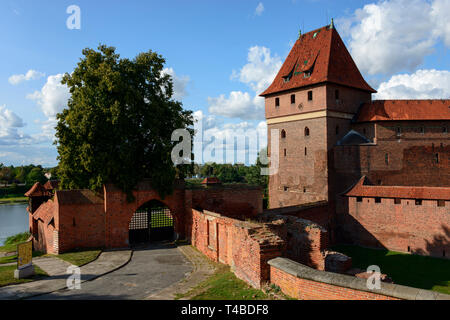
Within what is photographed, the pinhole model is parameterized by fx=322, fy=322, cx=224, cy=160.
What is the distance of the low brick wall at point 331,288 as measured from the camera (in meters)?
5.82

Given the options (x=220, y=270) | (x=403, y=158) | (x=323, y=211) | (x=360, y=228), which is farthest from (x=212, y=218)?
(x=403, y=158)

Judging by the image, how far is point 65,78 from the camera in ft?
56.1

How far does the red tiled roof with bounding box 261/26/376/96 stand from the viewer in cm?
2599

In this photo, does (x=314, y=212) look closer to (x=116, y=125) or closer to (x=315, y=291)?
(x=116, y=125)

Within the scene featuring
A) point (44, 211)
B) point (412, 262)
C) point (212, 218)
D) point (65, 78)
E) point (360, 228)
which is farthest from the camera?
point (360, 228)

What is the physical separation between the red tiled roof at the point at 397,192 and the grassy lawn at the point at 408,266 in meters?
3.95

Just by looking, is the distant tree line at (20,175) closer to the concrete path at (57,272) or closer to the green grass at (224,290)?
the concrete path at (57,272)

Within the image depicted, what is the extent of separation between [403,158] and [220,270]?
1877 cm

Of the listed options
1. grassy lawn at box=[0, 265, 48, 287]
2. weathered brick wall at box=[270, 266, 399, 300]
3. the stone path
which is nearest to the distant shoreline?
grassy lawn at box=[0, 265, 48, 287]

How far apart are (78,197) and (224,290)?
991 centimetres

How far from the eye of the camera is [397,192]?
73.3ft

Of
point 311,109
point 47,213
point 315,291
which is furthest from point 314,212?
point 47,213

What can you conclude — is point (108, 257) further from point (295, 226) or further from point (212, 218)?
point (295, 226)

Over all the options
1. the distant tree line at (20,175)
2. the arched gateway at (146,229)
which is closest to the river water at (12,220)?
the distant tree line at (20,175)
